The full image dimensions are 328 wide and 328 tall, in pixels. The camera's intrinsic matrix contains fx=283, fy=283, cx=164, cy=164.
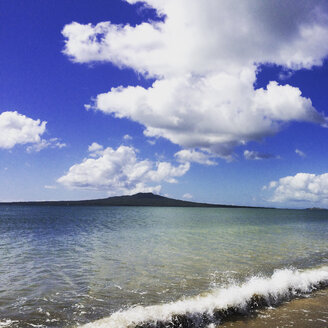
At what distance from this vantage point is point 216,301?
36.4 feet

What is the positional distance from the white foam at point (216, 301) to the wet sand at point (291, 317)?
0.79 m

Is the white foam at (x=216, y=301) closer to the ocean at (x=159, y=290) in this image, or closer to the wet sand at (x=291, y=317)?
the ocean at (x=159, y=290)

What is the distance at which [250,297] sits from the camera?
468 inches

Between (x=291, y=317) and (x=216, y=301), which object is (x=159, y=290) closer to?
(x=216, y=301)

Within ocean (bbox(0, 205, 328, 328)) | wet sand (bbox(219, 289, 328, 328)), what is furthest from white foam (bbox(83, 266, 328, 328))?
wet sand (bbox(219, 289, 328, 328))

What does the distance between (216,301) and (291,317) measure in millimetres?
2708

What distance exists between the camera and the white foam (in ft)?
31.6

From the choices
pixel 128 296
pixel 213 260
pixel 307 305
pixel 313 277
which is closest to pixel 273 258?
pixel 213 260

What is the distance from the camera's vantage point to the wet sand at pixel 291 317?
31.6ft

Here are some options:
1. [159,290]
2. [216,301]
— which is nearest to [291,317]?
[216,301]

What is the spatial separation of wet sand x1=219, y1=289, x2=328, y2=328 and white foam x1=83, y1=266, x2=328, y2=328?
79 centimetres

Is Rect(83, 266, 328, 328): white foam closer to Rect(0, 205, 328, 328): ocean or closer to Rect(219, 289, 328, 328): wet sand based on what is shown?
Rect(0, 205, 328, 328): ocean

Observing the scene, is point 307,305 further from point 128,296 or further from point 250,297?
point 128,296

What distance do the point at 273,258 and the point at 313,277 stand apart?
785cm
